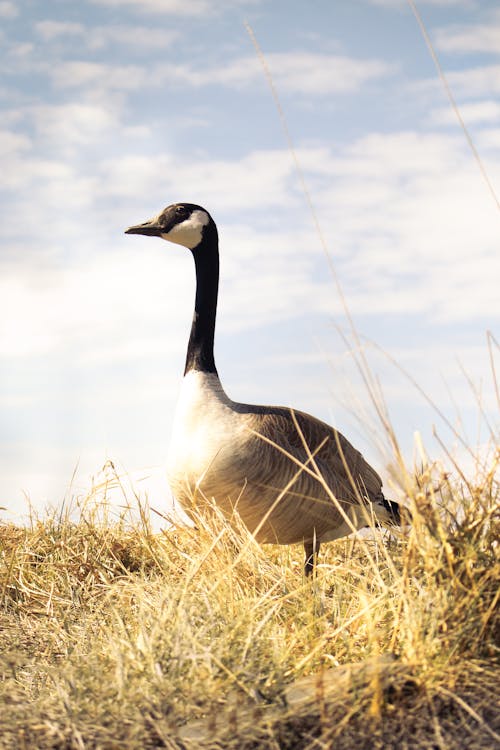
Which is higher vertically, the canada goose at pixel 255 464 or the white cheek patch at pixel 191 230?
the white cheek patch at pixel 191 230

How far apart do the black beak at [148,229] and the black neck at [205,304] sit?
332 millimetres

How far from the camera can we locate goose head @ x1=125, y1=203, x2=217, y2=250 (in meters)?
6.21

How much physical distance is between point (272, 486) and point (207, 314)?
1699mm

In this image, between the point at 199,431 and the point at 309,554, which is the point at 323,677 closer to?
the point at 199,431

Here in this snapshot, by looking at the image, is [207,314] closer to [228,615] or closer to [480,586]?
[228,615]

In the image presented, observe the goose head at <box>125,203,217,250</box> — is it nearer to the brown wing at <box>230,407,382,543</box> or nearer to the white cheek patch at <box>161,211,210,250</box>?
the white cheek patch at <box>161,211,210,250</box>

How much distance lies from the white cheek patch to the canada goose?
704 millimetres

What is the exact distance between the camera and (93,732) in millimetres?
2396

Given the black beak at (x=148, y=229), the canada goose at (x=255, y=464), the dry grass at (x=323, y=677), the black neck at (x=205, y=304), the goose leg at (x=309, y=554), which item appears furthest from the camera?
the black beak at (x=148, y=229)

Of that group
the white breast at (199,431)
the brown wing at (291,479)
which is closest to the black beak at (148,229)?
the white breast at (199,431)

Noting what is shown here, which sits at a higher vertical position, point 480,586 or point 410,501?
point 410,501

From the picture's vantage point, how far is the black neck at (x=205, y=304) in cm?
578

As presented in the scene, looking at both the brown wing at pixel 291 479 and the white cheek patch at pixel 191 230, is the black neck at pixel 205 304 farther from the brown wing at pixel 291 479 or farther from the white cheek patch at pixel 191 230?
the brown wing at pixel 291 479

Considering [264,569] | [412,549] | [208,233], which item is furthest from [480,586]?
[208,233]
